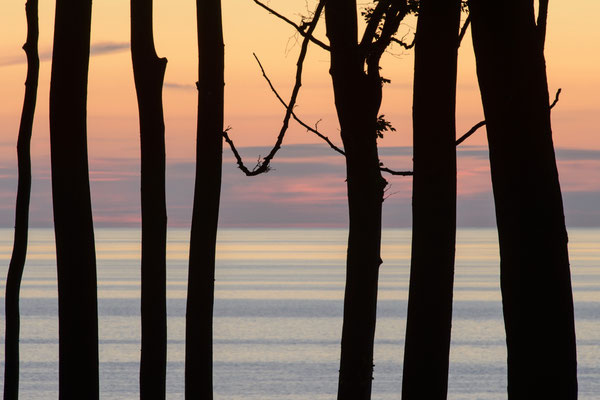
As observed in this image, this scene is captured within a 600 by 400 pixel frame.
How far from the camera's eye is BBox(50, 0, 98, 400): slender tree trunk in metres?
8.45

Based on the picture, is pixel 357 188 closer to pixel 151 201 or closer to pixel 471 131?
pixel 471 131

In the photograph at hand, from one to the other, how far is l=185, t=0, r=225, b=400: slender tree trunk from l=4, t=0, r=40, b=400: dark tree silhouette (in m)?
2.14

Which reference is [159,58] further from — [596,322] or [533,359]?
[596,322]

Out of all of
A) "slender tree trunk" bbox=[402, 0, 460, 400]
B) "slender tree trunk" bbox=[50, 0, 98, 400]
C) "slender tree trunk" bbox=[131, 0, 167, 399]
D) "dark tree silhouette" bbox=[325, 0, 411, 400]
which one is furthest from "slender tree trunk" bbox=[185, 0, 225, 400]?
"slender tree trunk" bbox=[402, 0, 460, 400]

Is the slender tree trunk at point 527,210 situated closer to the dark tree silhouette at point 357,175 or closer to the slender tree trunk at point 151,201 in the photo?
the dark tree silhouette at point 357,175

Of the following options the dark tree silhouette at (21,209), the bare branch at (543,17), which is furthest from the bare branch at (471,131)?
the dark tree silhouette at (21,209)

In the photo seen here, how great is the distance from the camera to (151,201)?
417 inches

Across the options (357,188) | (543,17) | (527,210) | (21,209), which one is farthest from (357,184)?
(21,209)

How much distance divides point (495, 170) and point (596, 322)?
6041 cm

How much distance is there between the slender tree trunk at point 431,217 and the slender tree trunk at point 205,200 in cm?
388

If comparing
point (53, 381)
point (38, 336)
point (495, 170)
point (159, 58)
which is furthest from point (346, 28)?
point (38, 336)

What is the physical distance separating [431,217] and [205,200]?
412 cm

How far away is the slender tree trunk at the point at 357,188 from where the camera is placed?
9.47m

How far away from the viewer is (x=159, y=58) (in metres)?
10.7
